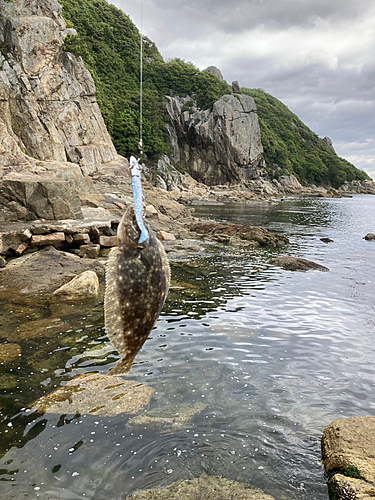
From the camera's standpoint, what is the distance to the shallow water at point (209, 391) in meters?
4.44

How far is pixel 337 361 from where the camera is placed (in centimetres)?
755

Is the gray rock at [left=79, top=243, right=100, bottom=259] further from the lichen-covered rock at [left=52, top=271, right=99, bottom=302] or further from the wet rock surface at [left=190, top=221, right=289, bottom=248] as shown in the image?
the wet rock surface at [left=190, top=221, right=289, bottom=248]

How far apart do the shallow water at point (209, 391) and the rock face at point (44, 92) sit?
22.4m

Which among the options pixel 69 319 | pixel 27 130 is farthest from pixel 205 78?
pixel 69 319

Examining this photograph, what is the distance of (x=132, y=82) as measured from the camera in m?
80.1

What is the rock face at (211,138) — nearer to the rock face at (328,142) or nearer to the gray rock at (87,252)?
the gray rock at (87,252)

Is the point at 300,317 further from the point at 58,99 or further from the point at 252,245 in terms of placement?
the point at 58,99

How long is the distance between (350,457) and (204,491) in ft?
6.14

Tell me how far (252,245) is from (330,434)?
55.8 feet

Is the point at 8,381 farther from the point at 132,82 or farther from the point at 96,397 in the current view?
the point at 132,82

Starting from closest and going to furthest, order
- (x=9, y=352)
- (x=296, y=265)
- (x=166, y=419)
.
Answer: (x=166, y=419) → (x=9, y=352) → (x=296, y=265)

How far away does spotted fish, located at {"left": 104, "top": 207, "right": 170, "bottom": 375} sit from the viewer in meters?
2.62

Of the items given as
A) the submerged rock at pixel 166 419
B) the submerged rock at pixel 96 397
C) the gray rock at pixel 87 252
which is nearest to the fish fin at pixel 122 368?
the submerged rock at pixel 96 397

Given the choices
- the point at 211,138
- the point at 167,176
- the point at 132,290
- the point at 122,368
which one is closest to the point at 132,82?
the point at 211,138
